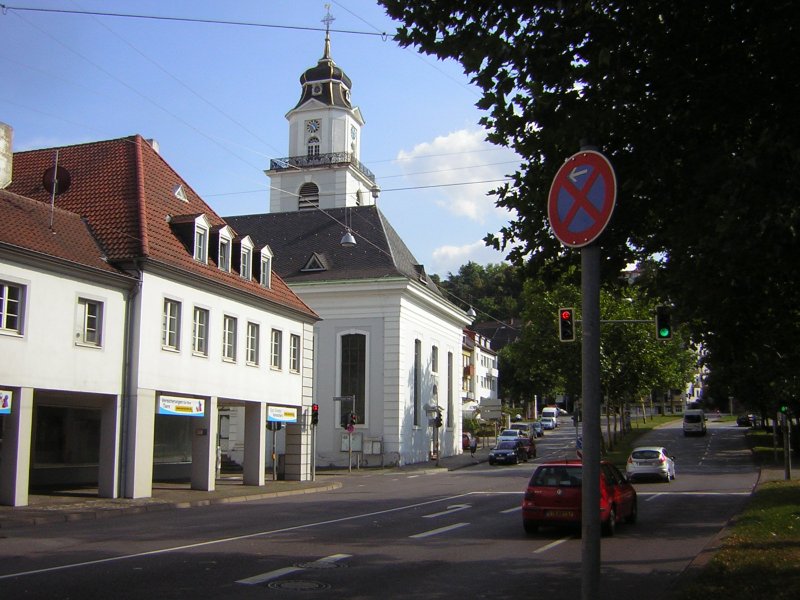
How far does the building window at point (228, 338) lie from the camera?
31.6 metres

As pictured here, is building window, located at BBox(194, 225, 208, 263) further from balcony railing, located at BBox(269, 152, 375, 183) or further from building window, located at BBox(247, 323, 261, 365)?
balcony railing, located at BBox(269, 152, 375, 183)

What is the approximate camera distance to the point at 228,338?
32094 mm

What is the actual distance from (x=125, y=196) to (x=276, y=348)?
390 inches

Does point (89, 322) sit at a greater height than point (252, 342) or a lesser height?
lesser

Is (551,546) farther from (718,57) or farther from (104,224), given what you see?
(104,224)

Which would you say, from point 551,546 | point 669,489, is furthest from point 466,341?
point 551,546

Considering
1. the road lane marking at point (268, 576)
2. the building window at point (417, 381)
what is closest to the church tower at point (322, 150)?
the building window at point (417, 381)

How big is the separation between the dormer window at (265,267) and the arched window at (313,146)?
27.4 metres

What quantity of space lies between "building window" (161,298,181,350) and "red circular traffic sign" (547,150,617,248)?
23.8 m

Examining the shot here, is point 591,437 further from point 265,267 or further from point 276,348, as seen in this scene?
point 265,267

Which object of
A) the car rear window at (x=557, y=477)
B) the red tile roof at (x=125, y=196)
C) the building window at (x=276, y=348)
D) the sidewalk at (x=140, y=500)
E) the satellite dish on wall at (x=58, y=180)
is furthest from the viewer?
the building window at (x=276, y=348)

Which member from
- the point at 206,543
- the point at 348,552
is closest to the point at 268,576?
the point at 348,552

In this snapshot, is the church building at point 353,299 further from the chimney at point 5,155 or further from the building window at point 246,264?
the chimney at point 5,155

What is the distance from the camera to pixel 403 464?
50.4 meters
